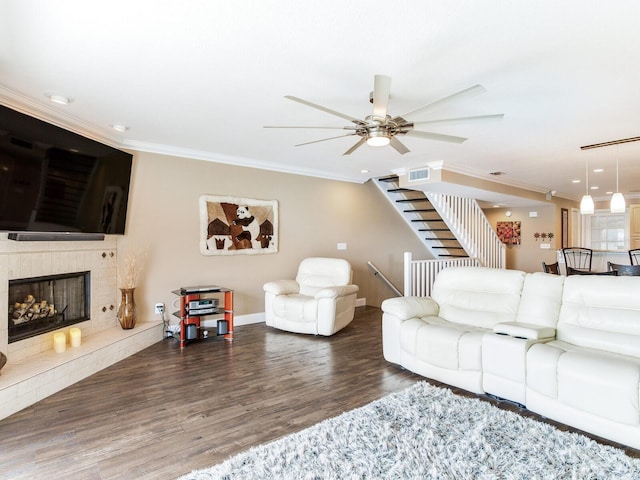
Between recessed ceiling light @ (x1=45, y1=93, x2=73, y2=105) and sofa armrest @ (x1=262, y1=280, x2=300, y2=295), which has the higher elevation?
recessed ceiling light @ (x1=45, y1=93, x2=73, y2=105)

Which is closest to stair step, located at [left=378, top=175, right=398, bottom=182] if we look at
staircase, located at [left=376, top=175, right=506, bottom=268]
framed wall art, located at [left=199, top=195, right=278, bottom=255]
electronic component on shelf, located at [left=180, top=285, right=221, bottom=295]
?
staircase, located at [left=376, top=175, right=506, bottom=268]

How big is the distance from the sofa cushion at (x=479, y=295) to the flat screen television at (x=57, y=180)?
3.84 metres

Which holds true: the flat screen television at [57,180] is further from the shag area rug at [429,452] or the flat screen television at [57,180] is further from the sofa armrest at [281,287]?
the shag area rug at [429,452]

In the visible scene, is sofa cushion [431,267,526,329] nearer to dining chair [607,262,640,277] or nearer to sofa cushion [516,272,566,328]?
sofa cushion [516,272,566,328]

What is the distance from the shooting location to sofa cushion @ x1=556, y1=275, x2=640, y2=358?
2.65 meters

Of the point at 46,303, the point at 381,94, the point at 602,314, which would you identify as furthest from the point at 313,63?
the point at 46,303

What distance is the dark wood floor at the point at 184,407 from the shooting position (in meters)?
2.12

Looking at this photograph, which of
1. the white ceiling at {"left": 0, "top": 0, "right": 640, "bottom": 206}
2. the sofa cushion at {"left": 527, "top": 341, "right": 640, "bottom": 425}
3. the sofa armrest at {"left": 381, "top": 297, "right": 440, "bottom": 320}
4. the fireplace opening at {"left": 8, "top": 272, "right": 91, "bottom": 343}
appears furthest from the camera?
the sofa armrest at {"left": 381, "top": 297, "right": 440, "bottom": 320}

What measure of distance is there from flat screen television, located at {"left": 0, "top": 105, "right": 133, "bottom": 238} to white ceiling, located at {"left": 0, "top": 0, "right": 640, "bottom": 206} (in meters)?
0.31

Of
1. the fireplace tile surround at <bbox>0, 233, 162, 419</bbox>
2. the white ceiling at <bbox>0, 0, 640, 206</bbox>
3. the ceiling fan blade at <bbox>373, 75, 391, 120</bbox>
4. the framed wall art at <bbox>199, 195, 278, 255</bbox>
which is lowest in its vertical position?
the fireplace tile surround at <bbox>0, 233, 162, 419</bbox>

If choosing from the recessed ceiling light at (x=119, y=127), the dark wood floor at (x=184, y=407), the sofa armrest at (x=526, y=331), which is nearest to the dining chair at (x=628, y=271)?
the sofa armrest at (x=526, y=331)

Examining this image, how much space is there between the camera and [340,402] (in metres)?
2.85

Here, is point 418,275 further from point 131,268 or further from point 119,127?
point 119,127

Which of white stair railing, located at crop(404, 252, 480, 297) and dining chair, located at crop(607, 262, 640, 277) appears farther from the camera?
white stair railing, located at crop(404, 252, 480, 297)
